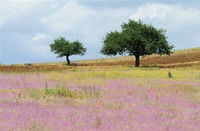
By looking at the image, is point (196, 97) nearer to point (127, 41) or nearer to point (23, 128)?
point (23, 128)

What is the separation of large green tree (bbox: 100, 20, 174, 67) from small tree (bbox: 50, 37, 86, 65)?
96.9 ft

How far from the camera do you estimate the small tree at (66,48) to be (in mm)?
113375

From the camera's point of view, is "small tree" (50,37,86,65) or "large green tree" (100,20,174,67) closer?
"large green tree" (100,20,174,67)

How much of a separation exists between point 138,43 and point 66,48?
35655mm

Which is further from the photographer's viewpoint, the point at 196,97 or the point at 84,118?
the point at 196,97

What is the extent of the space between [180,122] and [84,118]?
2663 millimetres

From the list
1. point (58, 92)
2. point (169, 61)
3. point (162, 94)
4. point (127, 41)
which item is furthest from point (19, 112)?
point (169, 61)

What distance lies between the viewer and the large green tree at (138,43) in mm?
80250

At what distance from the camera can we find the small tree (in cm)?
11338

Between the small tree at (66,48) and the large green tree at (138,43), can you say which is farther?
the small tree at (66,48)

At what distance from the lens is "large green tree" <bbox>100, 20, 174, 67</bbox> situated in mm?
80250

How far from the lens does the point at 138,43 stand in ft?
267

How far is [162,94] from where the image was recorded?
19.3 meters

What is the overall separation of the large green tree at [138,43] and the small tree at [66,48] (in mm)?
29538
